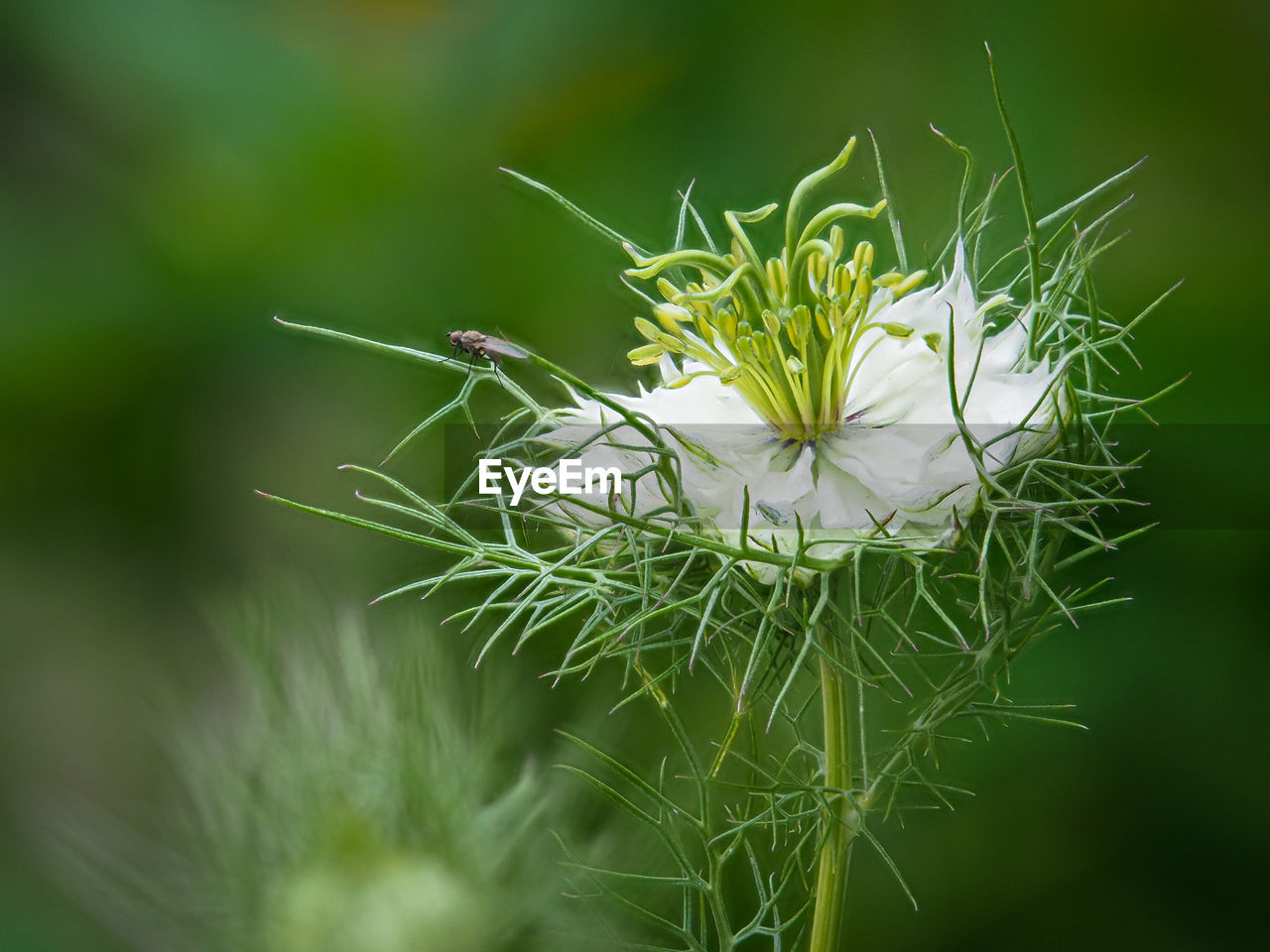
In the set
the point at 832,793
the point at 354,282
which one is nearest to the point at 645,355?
the point at 832,793

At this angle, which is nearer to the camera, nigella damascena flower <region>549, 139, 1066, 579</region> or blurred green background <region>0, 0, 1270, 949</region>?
nigella damascena flower <region>549, 139, 1066, 579</region>

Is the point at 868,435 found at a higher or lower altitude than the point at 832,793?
higher

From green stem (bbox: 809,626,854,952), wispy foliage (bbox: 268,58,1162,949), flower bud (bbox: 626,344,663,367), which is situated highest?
flower bud (bbox: 626,344,663,367)

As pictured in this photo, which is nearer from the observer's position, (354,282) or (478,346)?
(478,346)

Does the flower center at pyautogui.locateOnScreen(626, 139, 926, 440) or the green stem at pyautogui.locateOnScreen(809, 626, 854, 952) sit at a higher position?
the flower center at pyautogui.locateOnScreen(626, 139, 926, 440)

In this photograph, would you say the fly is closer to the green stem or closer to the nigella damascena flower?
the nigella damascena flower

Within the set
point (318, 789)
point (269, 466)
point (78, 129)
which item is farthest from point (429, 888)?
point (78, 129)

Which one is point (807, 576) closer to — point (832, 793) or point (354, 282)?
point (832, 793)

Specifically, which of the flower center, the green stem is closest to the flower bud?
the flower center
